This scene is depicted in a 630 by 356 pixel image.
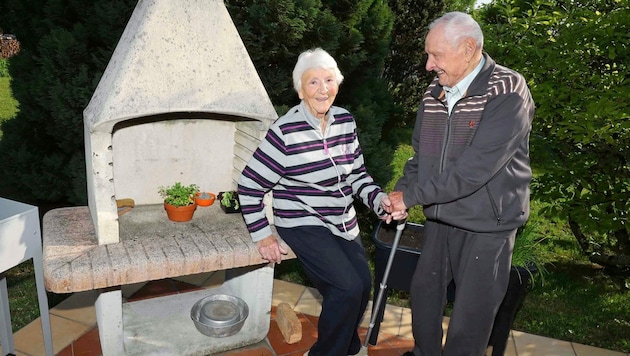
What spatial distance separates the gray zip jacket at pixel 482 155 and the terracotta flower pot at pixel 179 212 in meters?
1.60

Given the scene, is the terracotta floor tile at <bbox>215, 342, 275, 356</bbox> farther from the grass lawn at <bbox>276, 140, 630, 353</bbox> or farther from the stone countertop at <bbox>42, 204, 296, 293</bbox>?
the grass lawn at <bbox>276, 140, 630, 353</bbox>

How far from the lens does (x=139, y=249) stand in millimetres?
3211

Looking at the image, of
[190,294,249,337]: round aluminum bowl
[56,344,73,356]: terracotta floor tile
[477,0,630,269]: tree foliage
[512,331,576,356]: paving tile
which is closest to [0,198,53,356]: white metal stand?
[56,344,73,356]: terracotta floor tile

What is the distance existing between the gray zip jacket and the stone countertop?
A: 3.66 ft

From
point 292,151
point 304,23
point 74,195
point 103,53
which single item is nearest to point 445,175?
point 292,151

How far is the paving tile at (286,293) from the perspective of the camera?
4.52 meters

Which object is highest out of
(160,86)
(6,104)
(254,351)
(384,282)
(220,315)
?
(160,86)

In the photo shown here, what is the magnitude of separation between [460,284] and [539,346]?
148 cm

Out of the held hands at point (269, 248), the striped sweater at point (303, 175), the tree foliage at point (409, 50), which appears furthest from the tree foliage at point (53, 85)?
the tree foliage at point (409, 50)

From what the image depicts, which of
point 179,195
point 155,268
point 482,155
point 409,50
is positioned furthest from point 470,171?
point 409,50

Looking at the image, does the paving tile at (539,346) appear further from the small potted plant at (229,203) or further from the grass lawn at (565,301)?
the small potted plant at (229,203)

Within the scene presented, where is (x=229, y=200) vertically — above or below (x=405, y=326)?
above

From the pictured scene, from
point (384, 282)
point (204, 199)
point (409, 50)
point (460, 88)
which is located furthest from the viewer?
point (409, 50)

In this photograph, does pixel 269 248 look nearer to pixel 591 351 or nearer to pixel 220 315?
pixel 220 315
